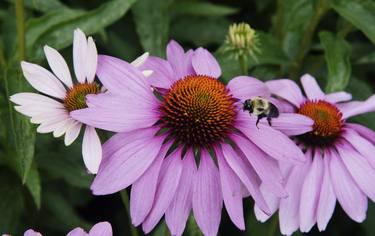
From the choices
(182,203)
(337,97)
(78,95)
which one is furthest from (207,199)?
(337,97)

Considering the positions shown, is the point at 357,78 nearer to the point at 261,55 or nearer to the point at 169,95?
the point at 261,55

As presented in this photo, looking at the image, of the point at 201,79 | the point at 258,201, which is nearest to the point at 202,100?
the point at 201,79

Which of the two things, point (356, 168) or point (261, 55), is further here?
point (261, 55)

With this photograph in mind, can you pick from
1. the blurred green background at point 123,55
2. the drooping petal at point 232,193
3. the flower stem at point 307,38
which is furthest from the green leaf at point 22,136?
the flower stem at point 307,38

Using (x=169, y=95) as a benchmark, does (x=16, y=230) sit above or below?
below

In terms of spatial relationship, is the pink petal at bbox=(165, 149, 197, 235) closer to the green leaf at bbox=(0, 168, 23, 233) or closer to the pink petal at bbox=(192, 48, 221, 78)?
the pink petal at bbox=(192, 48, 221, 78)

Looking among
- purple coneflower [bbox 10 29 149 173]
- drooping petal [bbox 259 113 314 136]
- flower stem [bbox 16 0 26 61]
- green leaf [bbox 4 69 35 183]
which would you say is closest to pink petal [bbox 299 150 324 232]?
drooping petal [bbox 259 113 314 136]
